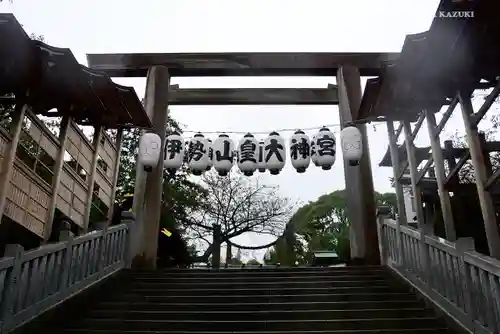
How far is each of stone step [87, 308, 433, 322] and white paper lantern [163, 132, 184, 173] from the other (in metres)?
4.53

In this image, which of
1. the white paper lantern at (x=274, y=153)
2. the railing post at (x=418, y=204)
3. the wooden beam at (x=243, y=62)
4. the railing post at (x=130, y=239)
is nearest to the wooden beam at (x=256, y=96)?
the wooden beam at (x=243, y=62)

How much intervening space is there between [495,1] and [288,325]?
4881 mm

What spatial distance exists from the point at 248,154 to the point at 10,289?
599cm

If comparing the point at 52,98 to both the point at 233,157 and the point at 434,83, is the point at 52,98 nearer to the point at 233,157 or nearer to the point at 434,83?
the point at 233,157

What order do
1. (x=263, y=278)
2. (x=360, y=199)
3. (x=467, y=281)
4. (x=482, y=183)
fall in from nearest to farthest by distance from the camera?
(x=467, y=281) < (x=482, y=183) < (x=263, y=278) < (x=360, y=199)

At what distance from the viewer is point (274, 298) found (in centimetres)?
663

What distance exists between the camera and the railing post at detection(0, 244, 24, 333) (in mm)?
4949

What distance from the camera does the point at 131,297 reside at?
22.1ft

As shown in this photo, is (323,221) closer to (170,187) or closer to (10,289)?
(170,187)

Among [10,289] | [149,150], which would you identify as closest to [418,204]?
[149,150]

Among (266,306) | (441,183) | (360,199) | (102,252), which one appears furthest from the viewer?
(360,199)

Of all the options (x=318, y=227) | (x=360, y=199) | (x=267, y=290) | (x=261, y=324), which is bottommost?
(x=261, y=324)

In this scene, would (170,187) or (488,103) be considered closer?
(488,103)

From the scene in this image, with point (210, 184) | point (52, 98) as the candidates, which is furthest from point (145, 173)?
point (210, 184)
